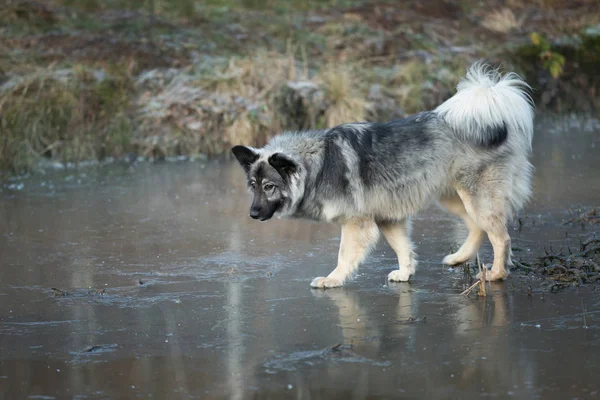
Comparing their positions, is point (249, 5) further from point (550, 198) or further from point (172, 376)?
point (172, 376)

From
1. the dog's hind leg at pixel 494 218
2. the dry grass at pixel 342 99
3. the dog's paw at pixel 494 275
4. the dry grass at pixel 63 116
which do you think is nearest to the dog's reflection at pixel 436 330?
the dog's paw at pixel 494 275

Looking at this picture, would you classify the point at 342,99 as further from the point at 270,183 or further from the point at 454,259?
the point at 270,183

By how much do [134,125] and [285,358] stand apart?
418 inches

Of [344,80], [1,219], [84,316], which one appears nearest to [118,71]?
[344,80]

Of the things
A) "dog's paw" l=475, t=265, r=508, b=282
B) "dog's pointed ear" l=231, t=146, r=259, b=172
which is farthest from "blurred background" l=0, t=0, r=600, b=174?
"dog's paw" l=475, t=265, r=508, b=282

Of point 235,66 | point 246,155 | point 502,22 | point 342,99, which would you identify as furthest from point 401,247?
point 502,22

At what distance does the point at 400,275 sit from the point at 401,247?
274 millimetres

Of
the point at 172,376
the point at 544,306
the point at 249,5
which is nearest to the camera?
the point at 172,376

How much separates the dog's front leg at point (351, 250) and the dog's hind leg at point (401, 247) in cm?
29

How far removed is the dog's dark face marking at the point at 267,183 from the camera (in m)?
7.20

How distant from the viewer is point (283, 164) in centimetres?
716

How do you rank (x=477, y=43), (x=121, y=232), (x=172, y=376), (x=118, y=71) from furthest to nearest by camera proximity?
(x=477, y=43), (x=118, y=71), (x=121, y=232), (x=172, y=376)

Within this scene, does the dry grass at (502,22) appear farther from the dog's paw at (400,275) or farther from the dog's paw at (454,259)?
the dog's paw at (400,275)

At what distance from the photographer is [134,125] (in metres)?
15.4
